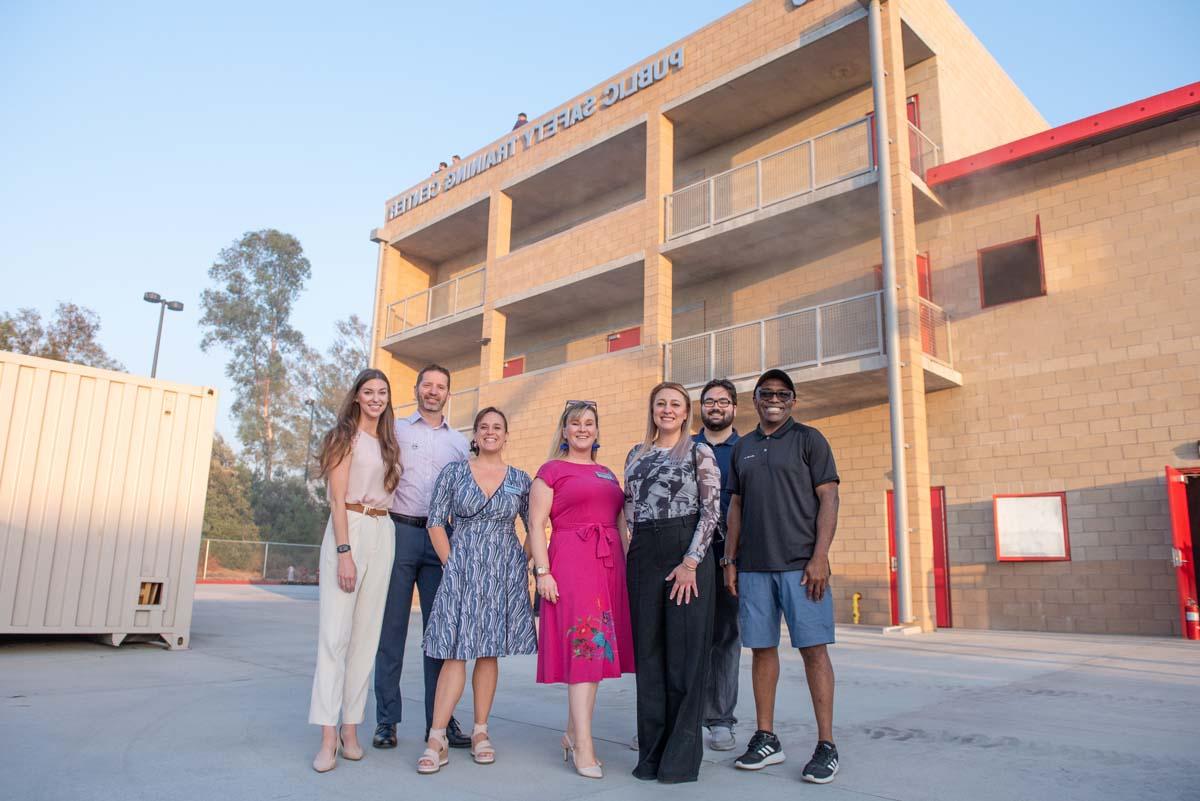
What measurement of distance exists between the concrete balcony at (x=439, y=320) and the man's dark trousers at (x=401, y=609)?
14634 millimetres

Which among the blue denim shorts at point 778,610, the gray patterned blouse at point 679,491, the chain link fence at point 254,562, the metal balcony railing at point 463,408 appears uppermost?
the metal balcony railing at point 463,408

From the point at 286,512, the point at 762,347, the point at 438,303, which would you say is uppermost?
the point at 438,303

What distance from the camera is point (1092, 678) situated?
6141 mm

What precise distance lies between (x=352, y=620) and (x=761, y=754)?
1.98 meters

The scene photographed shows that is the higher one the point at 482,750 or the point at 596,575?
the point at 596,575

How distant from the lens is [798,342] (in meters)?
13.2

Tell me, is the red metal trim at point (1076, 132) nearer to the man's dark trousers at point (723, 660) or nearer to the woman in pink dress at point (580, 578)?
the man's dark trousers at point (723, 660)

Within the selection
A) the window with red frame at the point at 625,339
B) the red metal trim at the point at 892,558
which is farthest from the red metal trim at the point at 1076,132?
the window with red frame at the point at 625,339

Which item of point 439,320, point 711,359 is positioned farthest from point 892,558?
point 439,320

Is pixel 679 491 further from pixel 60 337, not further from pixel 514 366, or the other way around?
pixel 60 337

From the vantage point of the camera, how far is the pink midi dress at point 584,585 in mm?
3600

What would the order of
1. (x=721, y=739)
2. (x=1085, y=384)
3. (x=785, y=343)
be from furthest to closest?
(x=785, y=343) < (x=1085, y=384) < (x=721, y=739)

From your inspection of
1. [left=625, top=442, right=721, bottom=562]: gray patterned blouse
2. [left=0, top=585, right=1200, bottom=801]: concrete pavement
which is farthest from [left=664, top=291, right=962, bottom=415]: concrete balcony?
[left=625, top=442, right=721, bottom=562]: gray patterned blouse

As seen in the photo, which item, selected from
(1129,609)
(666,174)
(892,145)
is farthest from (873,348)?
(666,174)
